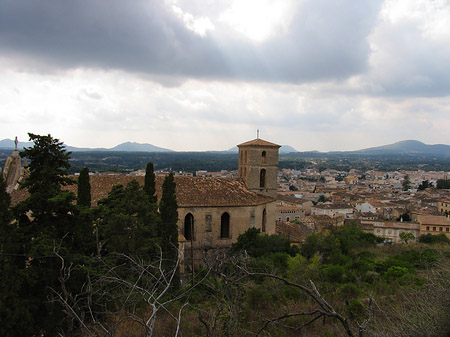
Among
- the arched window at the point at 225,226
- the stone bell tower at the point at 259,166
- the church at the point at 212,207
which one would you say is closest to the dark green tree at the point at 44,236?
the church at the point at 212,207

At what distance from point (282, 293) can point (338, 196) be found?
93.9 m

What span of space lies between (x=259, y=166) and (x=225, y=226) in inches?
245

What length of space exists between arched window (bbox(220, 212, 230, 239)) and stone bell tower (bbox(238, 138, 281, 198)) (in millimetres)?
4347

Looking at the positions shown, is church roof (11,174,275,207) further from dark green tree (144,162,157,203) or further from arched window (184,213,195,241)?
dark green tree (144,162,157,203)

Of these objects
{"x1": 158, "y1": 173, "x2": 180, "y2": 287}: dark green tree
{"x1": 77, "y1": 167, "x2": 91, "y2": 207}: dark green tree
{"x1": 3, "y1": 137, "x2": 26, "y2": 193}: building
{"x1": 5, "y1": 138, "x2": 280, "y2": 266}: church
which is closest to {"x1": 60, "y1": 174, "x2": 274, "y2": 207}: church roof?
{"x1": 5, "y1": 138, "x2": 280, "y2": 266}: church

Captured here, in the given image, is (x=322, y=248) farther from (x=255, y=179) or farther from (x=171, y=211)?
(x=171, y=211)

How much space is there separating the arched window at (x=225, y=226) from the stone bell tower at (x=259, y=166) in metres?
4.35

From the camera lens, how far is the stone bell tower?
3038 centimetres

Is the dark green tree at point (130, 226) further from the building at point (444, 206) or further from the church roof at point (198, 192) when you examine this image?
the building at point (444, 206)

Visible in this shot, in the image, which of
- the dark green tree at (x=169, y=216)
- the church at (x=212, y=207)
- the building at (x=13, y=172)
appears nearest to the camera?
the dark green tree at (x=169, y=216)

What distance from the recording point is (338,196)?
104 m

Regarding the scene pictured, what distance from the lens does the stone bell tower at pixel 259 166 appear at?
30.4 m

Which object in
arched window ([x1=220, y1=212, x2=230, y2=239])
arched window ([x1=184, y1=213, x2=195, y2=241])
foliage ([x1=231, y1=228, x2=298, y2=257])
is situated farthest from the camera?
arched window ([x1=220, y1=212, x2=230, y2=239])

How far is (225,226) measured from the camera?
89.5ft
